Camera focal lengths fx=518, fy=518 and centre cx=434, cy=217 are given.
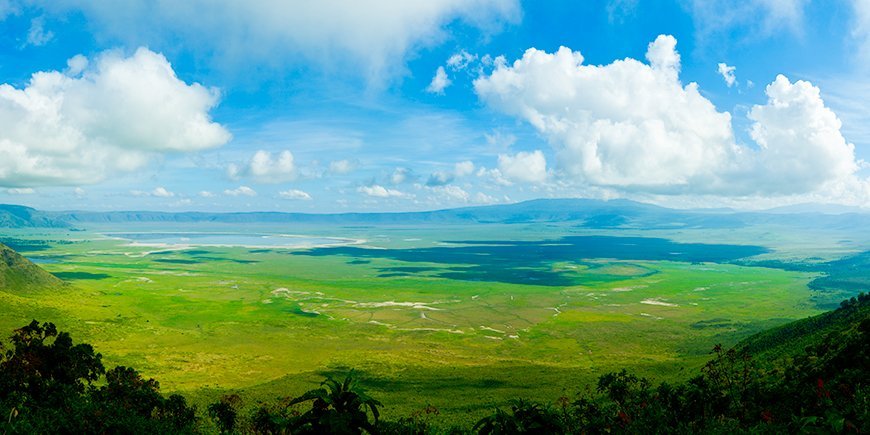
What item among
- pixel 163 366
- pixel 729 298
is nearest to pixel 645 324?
pixel 729 298

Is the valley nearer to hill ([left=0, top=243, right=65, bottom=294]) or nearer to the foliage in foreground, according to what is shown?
hill ([left=0, top=243, right=65, bottom=294])

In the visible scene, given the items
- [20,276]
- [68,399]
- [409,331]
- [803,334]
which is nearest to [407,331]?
[409,331]

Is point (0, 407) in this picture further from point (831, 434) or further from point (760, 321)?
point (760, 321)

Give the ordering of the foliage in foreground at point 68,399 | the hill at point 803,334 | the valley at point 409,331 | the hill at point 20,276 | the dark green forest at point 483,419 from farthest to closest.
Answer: the hill at point 20,276 < the valley at point 409,331 < the hill at point 803,334 < the foliage in foreground at point 68,399 < the dark green forest at point 483,419

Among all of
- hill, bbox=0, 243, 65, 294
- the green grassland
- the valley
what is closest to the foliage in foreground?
the valley

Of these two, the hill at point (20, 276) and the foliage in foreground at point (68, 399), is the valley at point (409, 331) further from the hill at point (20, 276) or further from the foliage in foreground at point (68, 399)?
the foliage in foreground at point (68, 399)

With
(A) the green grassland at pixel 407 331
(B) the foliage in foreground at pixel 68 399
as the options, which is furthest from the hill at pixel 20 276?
(B) the foliage in foreground at pixel 68 399
